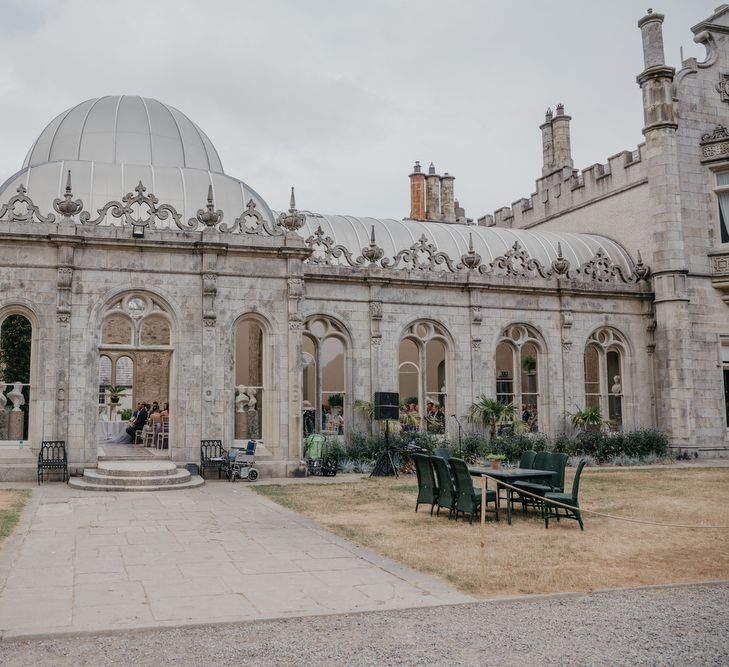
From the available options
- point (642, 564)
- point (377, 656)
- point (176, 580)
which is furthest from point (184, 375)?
point (377, 656)

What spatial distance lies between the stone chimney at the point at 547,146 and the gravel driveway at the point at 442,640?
2379 centimetres

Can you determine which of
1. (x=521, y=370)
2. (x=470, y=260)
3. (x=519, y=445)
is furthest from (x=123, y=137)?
(x=519, y=445)

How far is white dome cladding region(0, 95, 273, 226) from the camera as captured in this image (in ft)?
61.2

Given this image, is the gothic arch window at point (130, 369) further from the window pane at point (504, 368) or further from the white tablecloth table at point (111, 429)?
the window pane at point (504, 368)

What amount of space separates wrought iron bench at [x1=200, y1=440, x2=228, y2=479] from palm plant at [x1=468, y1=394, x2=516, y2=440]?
694cm

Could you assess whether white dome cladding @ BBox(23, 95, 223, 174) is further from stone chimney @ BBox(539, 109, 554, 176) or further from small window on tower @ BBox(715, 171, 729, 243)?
small window on tower @ BBox(715, 171, 729, 243)

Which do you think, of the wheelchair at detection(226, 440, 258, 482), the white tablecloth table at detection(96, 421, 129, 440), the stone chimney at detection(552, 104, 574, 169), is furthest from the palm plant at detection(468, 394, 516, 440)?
the white tablecloth table at detection(96, 421, 129, 440)

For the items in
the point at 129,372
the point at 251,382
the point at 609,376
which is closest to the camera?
the point at 251,382

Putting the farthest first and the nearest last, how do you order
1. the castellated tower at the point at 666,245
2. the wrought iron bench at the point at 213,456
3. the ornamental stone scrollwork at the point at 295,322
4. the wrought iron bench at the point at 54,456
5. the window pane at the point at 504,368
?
the window pane at the point at 504,368 < the castellated tower at the point at 666,245 < the ornamental stone scrollwork at the point at 295,322 < the wrought iron bench at the point at 213,456 < the wrought iron bench at the point at 54,456

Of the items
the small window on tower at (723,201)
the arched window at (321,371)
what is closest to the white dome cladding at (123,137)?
the arched window at (321,371)

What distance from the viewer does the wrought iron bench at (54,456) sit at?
14.6 m

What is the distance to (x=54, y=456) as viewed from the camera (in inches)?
585

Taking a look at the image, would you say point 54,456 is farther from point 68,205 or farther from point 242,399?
point 68,205

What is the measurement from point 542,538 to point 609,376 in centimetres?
1422
